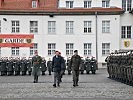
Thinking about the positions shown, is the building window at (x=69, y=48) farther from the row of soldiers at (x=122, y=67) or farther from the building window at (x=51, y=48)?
the row of soldiers at (x=122, y=67)

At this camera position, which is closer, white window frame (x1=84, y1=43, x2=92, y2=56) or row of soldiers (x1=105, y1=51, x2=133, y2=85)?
row of soldiers (x1=105, y1=51, x2=133, y2=85)

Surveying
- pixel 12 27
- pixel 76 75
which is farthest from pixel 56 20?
pixel 76 75

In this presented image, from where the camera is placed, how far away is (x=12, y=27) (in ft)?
189

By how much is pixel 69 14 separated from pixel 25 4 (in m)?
6.26

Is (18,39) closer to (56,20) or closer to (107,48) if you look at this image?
(56,20)

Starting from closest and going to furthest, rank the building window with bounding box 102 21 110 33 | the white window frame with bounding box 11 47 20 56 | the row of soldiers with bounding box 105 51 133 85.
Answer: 1. the row of soldiers with bounding box 105 51 133 85
2. the white window frame with bounding box 11 47 20 56
3. the building window with bounding box 102 21 110 33

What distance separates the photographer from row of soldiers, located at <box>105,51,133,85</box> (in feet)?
79.9

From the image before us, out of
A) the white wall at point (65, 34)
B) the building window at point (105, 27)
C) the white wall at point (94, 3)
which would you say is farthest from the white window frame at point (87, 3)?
the building window at point (105, 27)

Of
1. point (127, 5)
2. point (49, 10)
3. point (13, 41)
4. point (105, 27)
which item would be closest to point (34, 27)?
point (49, 10)

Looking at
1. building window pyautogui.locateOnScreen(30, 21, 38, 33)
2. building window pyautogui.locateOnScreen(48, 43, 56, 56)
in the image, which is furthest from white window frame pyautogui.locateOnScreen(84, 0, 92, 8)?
building window pyautogui.locateOnScreen(30, 21, 38, 33)

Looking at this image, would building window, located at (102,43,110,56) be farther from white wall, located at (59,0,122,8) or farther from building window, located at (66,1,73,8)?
building window, located at (66,1,73,8)

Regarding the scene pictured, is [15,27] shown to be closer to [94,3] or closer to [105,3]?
[94,3]

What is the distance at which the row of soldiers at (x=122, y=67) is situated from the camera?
24.4 meters

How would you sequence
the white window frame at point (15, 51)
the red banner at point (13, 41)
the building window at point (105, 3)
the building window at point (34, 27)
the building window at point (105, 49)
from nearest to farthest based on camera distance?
the red banner at point (13, 41) → the white window frame at point (15, 51) → the building window at point (34, 27) → the building window at point (105, 49) → the building window at point (105, 3)
